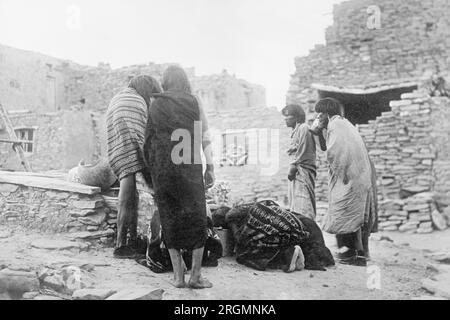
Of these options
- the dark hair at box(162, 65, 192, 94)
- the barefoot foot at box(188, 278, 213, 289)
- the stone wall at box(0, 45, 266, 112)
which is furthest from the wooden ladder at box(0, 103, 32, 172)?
the stone wall at box(0, 45, 266, 112)

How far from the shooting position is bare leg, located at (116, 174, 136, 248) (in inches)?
149

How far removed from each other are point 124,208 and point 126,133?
2.11 ft

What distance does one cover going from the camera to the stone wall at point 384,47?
12.3 meters

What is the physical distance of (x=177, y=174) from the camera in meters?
3.17

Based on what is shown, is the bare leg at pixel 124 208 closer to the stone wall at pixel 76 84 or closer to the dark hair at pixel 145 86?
the dark hair at pixel 145 86

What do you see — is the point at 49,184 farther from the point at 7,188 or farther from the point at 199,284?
the point at 199,284

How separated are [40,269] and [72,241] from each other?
0.82 meters

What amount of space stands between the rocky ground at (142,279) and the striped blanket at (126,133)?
2.60 feet

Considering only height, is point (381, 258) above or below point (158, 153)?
below

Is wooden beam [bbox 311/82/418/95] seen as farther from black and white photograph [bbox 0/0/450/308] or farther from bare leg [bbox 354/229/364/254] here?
bare leg [bbox 354/229/364/254]

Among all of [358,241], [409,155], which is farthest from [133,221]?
[409,155]

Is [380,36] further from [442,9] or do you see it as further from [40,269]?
[40,269]

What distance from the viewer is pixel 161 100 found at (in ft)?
10.7
